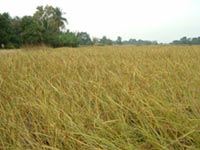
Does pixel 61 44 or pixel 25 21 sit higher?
pixel 25 21

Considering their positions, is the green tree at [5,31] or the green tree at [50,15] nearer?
the green tree at [5,31]

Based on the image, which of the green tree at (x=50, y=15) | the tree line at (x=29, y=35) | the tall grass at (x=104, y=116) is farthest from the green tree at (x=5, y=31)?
the tall grass at (x=104, y=116)

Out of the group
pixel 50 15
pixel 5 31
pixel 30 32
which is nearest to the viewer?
pixel 5 31

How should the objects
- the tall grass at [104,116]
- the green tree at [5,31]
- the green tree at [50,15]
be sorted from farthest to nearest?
the green tree at [50,15] < the green tree at [5,31] < the tall grass at [104,116]

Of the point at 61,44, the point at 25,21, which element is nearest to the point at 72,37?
the point at 61,44

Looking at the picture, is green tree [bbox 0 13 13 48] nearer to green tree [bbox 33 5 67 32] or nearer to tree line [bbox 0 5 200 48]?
tree line [bbox 0 5 200 48]

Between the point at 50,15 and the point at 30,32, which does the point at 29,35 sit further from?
the point at 50,15

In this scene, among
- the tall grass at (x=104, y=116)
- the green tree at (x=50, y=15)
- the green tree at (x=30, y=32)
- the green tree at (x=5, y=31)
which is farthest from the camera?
the green tree at (x=50, y=15)

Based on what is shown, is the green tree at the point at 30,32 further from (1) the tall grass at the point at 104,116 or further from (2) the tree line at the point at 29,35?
(1) the tall grass at the point at 104,116

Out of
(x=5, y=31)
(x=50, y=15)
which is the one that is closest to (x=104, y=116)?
(x=5, y=31)

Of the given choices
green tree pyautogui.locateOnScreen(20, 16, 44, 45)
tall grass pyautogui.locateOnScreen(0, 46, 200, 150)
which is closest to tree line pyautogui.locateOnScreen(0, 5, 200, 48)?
green tree pyautogui.locateOnScreen(20, 16, 44, 45)

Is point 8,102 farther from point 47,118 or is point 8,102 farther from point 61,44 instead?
point 61,44

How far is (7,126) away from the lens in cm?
150

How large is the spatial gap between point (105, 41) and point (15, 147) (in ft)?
107
